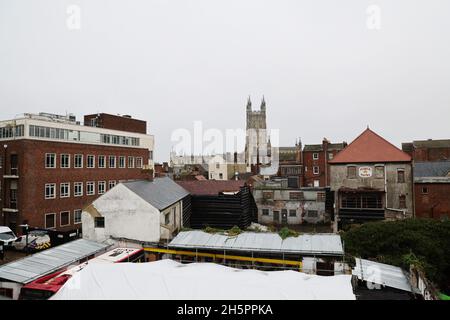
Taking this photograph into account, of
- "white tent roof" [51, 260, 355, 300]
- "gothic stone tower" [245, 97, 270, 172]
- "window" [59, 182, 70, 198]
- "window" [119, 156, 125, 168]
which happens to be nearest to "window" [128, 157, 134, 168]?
"window" [119, 156, 125, 168]

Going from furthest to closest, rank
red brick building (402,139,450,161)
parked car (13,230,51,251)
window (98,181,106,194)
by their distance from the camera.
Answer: red brick building (402,139,450,161) < window (98,181,106,194) < parked car (13,230,51,251)

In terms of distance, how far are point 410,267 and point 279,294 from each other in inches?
336

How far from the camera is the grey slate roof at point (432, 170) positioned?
33.4 meters

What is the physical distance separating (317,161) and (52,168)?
140 feet

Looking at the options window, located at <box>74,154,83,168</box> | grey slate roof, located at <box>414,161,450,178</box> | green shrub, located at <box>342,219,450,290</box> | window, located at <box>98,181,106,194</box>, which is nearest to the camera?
green shrub, located at <box>342,219,450,290</box>

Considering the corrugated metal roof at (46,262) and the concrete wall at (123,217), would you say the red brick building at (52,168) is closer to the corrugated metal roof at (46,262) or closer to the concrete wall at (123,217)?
the concrete wall at (123,217)

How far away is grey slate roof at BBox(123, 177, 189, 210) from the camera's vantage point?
19797 mm

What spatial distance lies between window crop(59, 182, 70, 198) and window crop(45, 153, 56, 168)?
7.85ft

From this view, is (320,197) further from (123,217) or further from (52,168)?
(52,168)

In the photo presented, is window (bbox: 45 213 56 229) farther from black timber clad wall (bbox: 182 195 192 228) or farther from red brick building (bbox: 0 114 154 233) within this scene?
black timber clad wall (bbox: 182 195 192 228)

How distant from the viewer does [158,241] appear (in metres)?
18.5

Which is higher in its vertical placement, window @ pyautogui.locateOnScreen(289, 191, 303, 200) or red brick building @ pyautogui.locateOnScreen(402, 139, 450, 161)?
red brick building @ pyautogui.locateOnScreen(402, 139, 450, 161)

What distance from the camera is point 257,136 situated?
330 feet
